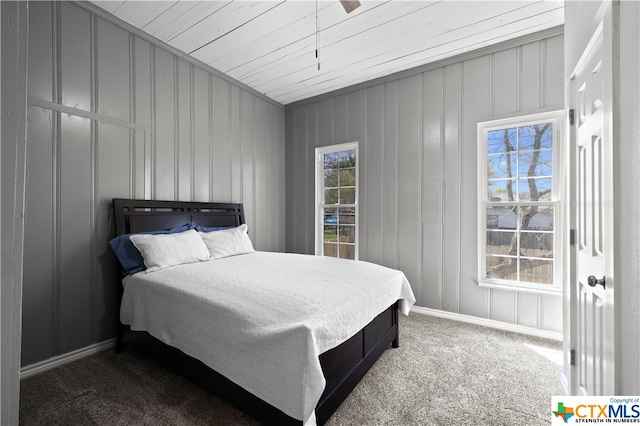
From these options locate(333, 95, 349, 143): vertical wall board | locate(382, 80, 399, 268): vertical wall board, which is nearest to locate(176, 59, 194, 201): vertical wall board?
locate(333, 95, 349, 143): vertical wall board

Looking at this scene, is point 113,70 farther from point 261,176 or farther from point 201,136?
point 261,176

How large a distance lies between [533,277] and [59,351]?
4340mm

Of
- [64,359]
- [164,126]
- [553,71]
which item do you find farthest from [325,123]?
[64,359]

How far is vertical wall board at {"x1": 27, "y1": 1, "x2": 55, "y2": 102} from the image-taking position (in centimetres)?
210

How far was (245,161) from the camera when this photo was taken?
154 inches

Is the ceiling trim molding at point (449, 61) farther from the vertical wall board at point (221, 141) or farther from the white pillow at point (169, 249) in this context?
the white pillow at point (169, 249)

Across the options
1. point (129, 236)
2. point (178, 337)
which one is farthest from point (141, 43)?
point (178, 337)

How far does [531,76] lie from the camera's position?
2779 millimetres

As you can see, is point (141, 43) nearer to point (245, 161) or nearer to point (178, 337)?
point (245, 161)

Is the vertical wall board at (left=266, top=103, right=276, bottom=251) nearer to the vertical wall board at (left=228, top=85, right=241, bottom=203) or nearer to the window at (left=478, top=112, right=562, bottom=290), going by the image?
the vertical wall board at (left=228, top=85, right=241, bottom=203)

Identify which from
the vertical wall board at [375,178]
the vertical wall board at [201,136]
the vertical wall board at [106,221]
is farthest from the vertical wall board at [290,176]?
the vertical wall board at [106,221]

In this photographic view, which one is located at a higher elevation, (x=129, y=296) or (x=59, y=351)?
(x=129, y=296)

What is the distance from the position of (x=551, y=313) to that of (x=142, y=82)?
4.62 meters

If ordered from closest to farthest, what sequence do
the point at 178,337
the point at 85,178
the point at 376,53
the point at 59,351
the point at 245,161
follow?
the point at 178,337
the point at 59,351
the point at 85,178
the point at 376,53
the point at 245,161
